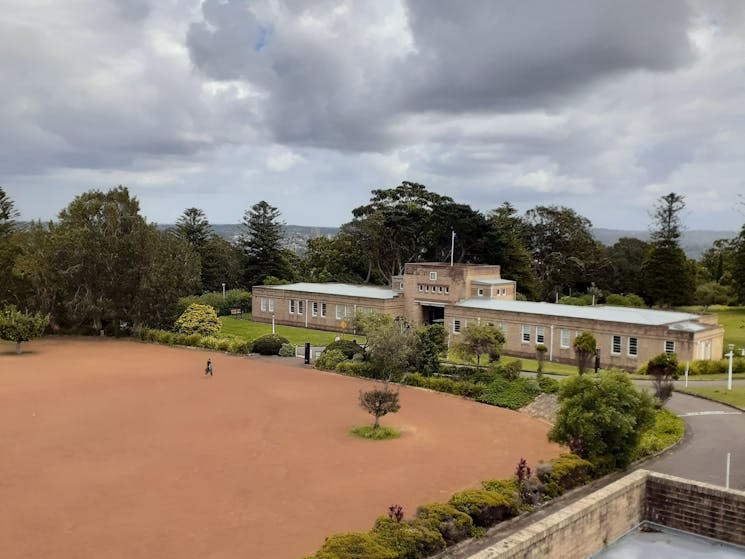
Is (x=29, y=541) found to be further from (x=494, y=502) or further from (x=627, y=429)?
(x=627, y=429)

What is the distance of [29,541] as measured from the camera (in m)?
15.2

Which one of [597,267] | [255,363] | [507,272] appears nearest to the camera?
[255,363]

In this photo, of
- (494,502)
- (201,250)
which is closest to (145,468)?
(494,502)

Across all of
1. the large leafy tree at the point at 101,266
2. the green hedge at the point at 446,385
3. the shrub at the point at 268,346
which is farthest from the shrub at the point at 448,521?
the large leafy tree at the point at 101,266

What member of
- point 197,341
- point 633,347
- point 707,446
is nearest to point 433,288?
point 633,347

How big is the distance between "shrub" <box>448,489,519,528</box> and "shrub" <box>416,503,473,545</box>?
0.41m

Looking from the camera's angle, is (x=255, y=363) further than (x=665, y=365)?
Yes

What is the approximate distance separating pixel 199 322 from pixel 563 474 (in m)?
36.9

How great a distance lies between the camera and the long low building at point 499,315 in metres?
39.1

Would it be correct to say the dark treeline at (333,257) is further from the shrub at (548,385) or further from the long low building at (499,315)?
the shrub at (548,385)

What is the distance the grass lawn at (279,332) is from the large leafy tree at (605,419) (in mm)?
30240

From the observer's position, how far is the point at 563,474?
18750 mm

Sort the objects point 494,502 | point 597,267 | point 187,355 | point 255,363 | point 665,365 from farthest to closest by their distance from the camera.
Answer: point 597,267, point 187,355, point 255,363, point 665,365, point 494,502

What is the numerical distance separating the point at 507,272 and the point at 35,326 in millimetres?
45706
